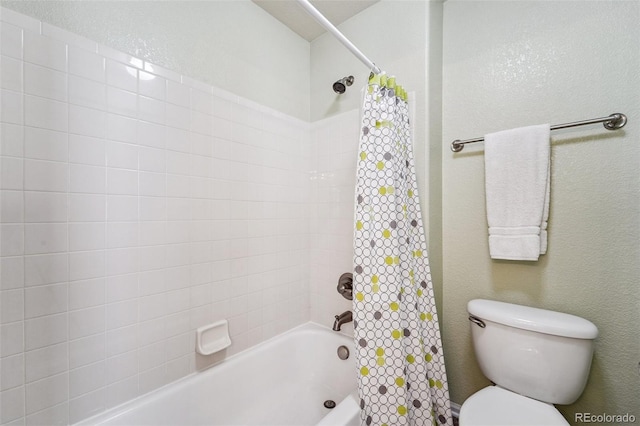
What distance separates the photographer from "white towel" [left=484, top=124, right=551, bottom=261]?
1.15m

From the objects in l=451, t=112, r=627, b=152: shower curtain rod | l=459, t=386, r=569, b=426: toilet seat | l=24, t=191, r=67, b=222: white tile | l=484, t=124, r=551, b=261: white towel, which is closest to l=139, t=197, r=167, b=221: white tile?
l=24, t=191, r=67, b=222: white tile

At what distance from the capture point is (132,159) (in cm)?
106

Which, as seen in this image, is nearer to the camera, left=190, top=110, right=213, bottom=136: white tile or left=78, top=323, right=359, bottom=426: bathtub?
left=78, top=323, right=359, bottom=426: bathtub

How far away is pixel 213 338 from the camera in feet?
4.31

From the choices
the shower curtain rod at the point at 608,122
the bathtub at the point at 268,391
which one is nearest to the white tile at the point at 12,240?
the bathtub at the point at 268,391

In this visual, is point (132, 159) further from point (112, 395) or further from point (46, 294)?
point (112, 395)

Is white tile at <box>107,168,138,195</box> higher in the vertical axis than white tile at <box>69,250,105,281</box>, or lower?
higher

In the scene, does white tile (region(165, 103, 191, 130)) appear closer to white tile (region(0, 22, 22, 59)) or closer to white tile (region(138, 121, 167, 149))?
white tile (region(138, 121, 167, 149))

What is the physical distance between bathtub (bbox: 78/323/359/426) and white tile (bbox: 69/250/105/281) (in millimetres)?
545

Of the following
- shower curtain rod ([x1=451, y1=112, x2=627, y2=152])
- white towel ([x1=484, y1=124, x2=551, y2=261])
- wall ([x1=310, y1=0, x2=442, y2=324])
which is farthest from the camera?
wall ([x1=310, y1=0, x2=442, y2=324])

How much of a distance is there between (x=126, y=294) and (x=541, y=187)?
186cm

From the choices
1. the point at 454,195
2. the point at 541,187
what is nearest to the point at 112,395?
the point at 454,195

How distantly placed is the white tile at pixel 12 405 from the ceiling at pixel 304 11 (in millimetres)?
2073

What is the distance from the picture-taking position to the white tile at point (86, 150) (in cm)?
93
